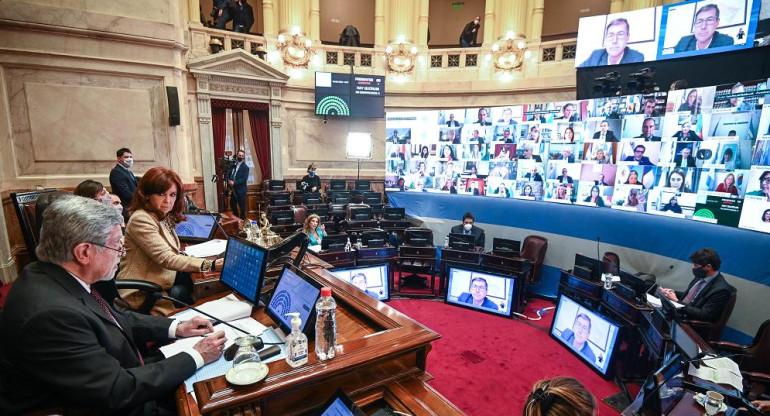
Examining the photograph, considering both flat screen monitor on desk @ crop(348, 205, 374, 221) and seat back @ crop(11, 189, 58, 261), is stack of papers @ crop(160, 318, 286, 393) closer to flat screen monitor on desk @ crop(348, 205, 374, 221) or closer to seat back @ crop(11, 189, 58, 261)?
seat back @ crop(11, 189, 58, 261)

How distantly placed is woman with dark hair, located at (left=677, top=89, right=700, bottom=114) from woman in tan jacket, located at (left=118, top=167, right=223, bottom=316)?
6.19 m

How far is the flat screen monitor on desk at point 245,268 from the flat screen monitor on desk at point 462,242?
3862mm

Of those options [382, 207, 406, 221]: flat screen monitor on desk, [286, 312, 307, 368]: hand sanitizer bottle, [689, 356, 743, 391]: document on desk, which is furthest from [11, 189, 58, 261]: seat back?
[689, 356, 743, 391]: document on desk

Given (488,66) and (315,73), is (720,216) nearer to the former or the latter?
(488,66)

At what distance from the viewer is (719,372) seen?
204cm

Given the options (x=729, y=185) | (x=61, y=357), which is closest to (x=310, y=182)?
(x=729, y=185)

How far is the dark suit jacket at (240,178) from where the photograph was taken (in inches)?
321

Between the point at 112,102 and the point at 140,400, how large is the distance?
22.4 feet

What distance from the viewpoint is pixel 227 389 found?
3.79 ft

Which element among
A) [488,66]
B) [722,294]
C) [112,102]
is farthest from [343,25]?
[722,294]

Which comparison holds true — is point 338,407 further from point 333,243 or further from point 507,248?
point 507,248

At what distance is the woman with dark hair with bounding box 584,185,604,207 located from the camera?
605 centimetres

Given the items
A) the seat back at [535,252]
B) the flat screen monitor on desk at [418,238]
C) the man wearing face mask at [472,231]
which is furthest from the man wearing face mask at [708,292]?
the flat screen monitor on desk at [418,238]

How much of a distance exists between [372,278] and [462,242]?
59.7 inches
